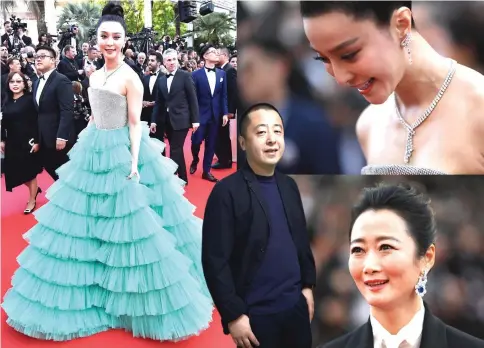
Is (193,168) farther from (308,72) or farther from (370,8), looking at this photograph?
(370,8)

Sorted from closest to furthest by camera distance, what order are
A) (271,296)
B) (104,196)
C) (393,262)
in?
(393,262) < (271,296) < (104,196)

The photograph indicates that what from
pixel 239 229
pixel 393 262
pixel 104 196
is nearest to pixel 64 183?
pixel 104 196

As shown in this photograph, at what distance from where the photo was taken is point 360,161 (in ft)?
4.70

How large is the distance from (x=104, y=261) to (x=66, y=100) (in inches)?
49.5

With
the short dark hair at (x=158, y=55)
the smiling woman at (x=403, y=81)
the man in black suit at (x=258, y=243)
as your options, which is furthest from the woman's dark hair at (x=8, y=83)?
the smiling woman at (x=403, y=81)

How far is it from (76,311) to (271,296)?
1278 millimetres

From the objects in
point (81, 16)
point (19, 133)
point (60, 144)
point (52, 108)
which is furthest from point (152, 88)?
point (81, 16)

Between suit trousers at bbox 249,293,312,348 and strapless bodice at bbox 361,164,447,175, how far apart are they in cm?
36

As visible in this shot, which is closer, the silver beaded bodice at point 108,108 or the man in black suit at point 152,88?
the silver beaded bodice at point 108,108

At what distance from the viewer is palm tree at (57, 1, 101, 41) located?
2.38 m

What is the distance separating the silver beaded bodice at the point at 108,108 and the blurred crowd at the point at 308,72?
1.06m

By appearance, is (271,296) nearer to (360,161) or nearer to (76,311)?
(360,161)

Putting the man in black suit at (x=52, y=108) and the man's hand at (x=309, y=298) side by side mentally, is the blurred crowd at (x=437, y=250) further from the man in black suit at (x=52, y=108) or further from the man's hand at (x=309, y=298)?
the man in black suit at (x=52, y=108)

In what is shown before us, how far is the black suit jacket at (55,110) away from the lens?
3176 mm
